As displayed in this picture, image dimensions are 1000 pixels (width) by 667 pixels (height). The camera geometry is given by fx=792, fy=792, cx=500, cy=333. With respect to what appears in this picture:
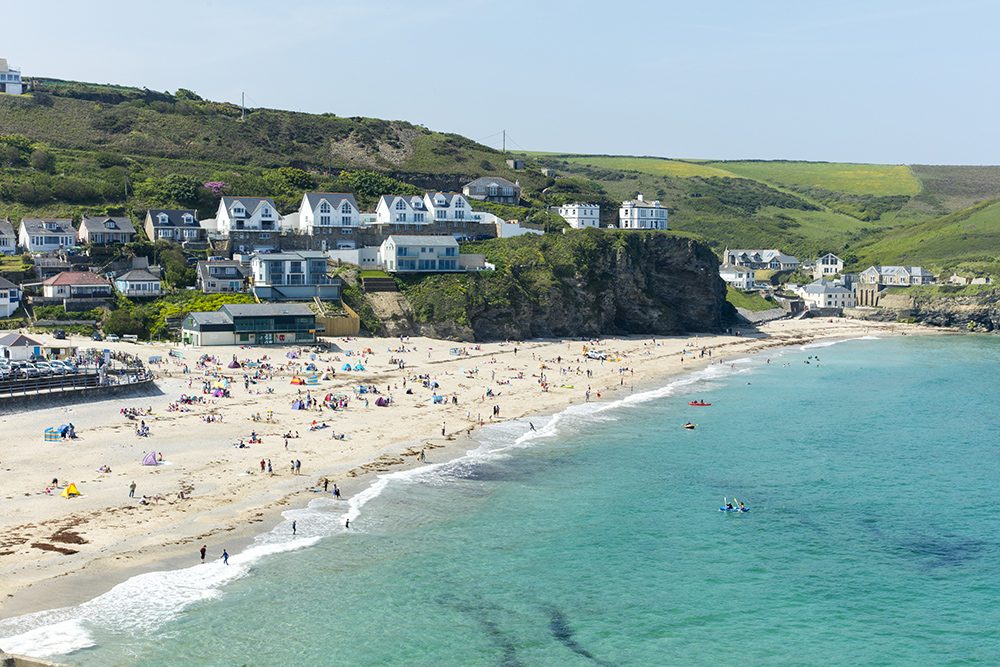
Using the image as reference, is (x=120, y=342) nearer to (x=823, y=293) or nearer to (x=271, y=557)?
(x=271, y=557)

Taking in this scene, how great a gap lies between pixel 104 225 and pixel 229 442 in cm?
5288

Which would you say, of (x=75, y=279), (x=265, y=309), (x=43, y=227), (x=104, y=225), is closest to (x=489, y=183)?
(x=104, y=225)

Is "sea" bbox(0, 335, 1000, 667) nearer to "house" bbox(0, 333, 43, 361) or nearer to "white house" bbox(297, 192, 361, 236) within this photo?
"house" bbox(0, 333, 43, 361)

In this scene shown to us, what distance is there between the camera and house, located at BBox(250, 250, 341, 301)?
80938 mm

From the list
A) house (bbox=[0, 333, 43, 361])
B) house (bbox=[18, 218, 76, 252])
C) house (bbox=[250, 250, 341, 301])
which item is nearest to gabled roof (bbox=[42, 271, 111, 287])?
house (bbox=[18, 218, 76, 252])

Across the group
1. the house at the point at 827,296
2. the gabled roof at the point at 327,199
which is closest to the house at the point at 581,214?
the gabled roof at the point at 327,199

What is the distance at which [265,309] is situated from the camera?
73375 mm

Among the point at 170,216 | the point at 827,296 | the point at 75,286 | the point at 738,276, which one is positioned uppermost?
the point at 170,216

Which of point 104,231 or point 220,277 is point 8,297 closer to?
point 220,277

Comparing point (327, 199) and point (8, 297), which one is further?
point (327, 199)

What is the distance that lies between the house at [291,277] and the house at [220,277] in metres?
1.50

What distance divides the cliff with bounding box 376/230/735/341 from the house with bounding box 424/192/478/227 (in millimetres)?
7680

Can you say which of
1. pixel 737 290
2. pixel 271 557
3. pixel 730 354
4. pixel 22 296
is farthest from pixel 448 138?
pixel 271 557

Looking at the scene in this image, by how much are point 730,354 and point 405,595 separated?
2877 inches
